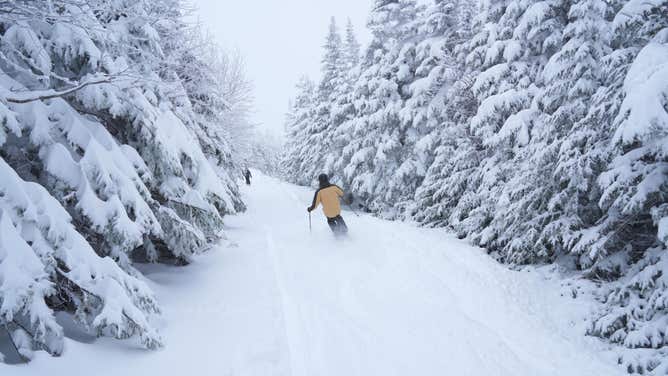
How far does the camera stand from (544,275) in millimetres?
8430

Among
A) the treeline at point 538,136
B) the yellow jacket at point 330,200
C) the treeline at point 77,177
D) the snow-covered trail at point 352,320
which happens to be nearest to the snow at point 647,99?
the treeline at point 538,136

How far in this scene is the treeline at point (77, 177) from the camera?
366cm

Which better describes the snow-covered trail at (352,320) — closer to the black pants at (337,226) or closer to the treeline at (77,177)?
the treeline at (77,177)

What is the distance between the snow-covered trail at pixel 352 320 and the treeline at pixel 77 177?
49 cm

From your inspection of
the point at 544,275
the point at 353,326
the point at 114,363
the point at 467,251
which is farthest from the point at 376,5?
the point at 114,363

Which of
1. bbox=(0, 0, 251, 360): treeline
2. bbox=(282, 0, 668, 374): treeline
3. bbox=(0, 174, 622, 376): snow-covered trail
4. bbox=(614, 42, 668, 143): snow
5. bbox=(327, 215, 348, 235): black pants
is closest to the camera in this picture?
bbox=(0, 0, 251, 360): treeline

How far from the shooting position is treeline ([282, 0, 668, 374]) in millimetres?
5617

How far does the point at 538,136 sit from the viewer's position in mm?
8781

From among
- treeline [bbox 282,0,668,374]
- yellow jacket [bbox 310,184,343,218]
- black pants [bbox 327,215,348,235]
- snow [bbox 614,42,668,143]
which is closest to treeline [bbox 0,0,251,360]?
yellow jacket [bbox 310,184,343,218]

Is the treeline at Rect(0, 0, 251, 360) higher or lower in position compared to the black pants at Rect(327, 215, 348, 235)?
higher

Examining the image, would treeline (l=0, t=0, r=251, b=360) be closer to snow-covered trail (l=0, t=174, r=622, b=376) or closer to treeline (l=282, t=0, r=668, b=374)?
snow-covered trail (l=0, t=174, r=622, b=376)

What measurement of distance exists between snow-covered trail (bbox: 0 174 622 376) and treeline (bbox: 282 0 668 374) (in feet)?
3.35

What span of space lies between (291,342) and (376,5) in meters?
17.8

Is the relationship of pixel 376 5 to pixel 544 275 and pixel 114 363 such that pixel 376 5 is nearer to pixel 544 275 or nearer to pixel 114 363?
pixel 544 275
